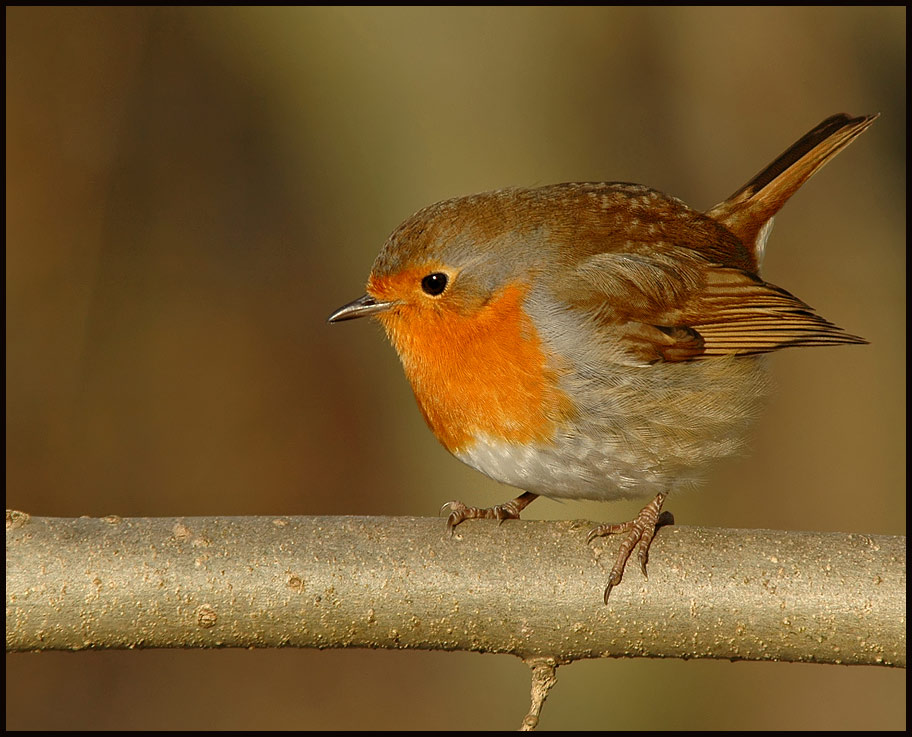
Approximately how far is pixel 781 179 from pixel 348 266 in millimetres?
3199

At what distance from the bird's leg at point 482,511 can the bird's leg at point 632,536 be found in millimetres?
272

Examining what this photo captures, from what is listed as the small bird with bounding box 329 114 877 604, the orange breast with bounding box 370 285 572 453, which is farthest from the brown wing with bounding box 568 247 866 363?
the orange breast with bounding box 370 285 572 453

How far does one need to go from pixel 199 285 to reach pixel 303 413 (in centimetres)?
124

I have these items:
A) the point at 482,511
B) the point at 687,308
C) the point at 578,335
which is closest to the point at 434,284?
the point at 578,335

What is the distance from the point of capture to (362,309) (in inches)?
122

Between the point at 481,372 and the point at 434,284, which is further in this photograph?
the point at 434,284

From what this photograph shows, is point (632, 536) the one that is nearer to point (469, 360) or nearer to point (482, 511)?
point (482, 511)

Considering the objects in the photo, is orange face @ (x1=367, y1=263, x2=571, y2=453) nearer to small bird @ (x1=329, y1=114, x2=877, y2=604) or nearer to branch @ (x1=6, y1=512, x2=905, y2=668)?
small bird @ (x1=329, y1=114, x2=877, y2=604)

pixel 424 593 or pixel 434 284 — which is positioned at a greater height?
pixel 434 284

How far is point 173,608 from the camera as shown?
7.55ft

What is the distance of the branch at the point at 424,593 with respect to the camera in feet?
7.57

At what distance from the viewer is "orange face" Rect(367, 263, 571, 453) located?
2877 millimetres

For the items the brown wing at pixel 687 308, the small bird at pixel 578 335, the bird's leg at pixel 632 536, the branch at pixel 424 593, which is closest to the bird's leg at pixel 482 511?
the small bird at pixel 578 335

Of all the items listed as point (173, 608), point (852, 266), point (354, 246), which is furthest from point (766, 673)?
point (173, 608)
